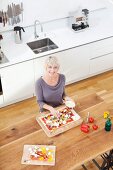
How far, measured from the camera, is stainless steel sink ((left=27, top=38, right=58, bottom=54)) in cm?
449

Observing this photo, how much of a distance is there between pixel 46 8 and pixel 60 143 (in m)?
2.60

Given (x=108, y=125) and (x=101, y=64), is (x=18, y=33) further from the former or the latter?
(x=108, y=125)

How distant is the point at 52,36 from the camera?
4.63 metres

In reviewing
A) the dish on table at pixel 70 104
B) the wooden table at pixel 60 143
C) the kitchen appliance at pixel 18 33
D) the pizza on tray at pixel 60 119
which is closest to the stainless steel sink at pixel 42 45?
the kitchen appliance at pixel 18 33

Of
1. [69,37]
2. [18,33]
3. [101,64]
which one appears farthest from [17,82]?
[101,64]

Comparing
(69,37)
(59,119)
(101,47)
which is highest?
(69,37)

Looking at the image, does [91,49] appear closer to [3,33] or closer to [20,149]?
[3,33]

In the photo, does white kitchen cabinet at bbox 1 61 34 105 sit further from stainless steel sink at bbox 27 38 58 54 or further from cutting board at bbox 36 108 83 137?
cutting board at bbox 36 108 83 137

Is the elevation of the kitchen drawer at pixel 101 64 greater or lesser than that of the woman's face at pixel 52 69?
lesser

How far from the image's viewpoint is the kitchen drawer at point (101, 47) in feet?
15.1

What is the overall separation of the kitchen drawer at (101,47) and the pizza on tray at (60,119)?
75.4 inches

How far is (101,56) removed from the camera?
15.8 ft

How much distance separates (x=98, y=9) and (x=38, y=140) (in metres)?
3.18

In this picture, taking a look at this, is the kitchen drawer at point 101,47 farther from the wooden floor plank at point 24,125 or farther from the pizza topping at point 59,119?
the pizza topping at point 59,119
